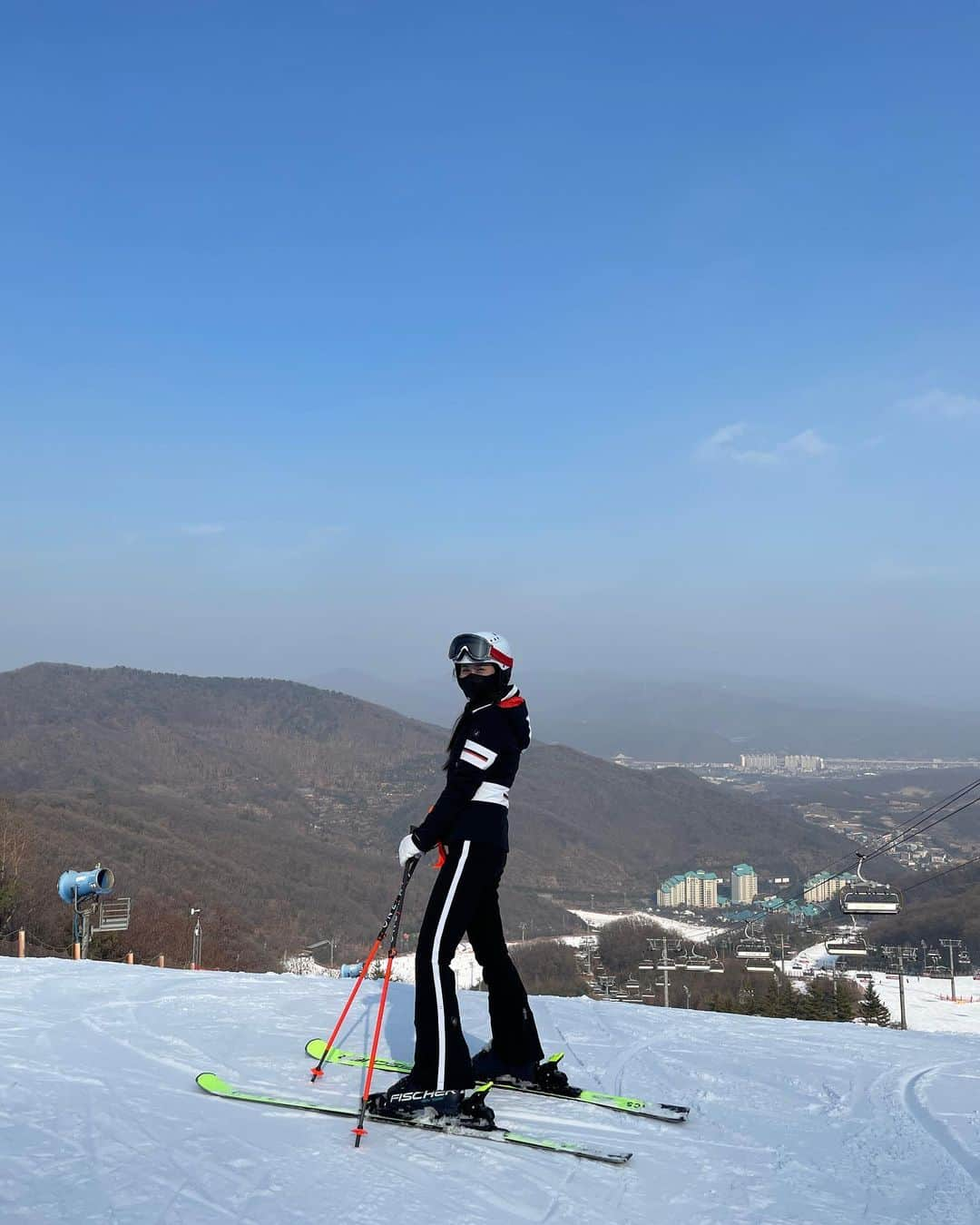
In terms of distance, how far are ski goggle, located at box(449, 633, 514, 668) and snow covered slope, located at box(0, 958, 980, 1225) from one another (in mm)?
1943

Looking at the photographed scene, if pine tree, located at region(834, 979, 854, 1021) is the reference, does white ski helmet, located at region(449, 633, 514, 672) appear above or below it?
above

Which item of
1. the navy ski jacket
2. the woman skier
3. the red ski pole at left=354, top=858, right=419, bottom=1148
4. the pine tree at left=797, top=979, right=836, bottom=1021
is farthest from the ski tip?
the pine tree at left=797, top=979, right=836, bottom=1021

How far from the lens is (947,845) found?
140m

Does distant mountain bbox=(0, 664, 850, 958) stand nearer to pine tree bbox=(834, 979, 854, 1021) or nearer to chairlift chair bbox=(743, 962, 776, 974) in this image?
chairlift chair bbox=(743, 962, 776, 974)

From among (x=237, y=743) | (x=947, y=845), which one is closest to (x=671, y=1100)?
(x=947, y=845)

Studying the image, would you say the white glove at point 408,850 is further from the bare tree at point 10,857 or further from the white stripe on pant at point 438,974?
the bare tree at point 10,857

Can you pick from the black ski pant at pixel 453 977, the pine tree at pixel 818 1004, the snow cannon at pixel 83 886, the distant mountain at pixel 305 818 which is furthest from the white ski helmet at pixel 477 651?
the distant mountain at pixel 305 818

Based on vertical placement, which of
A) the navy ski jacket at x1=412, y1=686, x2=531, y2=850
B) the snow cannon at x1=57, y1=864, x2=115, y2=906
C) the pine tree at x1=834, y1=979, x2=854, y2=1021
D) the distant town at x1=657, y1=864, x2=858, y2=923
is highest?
the navy ski jacket at x1=412, y1=686, x2=531, y2=850

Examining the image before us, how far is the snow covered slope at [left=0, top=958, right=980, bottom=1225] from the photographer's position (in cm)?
314

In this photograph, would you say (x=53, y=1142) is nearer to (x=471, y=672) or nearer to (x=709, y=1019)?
(x=471, y=672)

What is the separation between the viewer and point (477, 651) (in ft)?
14.6

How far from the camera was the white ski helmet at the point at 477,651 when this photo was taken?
4461mm

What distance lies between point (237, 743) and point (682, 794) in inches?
3393

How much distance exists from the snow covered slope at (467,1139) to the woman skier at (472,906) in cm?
19
